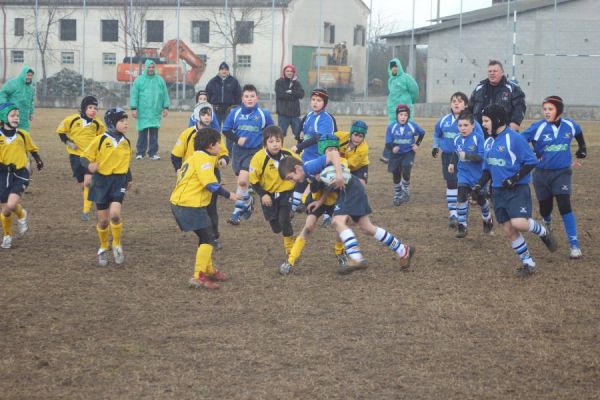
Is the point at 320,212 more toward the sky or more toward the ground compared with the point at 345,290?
more toward the sky

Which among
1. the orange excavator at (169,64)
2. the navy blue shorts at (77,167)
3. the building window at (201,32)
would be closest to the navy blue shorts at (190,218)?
the navy blue shorts at (77,167)

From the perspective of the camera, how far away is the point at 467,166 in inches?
456

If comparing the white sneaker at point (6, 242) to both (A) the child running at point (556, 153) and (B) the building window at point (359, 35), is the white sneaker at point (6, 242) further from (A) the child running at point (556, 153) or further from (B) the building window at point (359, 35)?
(B) the building window at point (359, 35)

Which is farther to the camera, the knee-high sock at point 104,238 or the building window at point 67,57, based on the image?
the building window at point 67,57

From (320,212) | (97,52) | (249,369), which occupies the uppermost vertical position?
(97,52)

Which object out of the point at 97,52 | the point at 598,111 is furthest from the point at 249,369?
the point at 97,52

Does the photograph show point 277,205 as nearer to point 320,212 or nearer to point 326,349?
point 320,212

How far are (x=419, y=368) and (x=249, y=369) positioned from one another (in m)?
1.15

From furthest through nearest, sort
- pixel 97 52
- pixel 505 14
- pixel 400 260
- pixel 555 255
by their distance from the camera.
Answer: pixel 97 52, pixel 505 14, pixel 555 255, pixel 400 260

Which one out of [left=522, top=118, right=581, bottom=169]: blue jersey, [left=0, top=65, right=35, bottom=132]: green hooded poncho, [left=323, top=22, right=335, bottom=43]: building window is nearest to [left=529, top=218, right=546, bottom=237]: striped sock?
[left=522, top=118, right=581, bottom=169]: blue jersey

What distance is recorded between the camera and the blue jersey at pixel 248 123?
13109mm

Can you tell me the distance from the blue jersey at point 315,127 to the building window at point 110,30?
3487 cm

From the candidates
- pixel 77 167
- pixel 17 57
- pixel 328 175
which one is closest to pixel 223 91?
pixel 77 167

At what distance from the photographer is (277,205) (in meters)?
9.61
